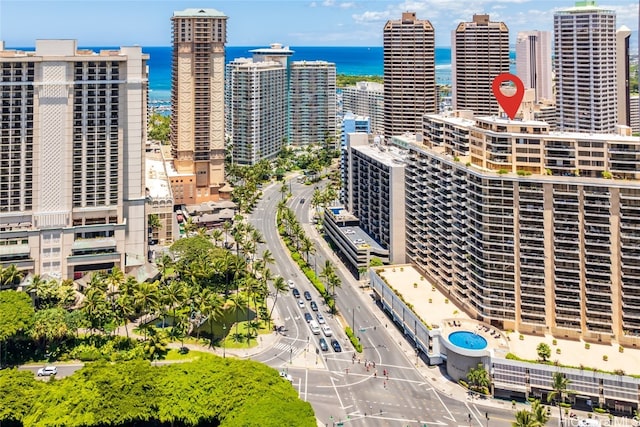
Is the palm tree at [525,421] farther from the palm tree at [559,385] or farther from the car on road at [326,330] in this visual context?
the car on road at [326,330]

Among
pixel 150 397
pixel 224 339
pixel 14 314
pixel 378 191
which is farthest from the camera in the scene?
pixel 378 191

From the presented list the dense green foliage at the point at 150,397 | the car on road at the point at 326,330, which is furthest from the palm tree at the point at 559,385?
the car on road at the point at 326,330

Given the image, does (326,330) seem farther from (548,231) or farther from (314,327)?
(548,231)

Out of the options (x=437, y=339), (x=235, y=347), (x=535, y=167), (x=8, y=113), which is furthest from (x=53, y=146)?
(x=535, y=167)

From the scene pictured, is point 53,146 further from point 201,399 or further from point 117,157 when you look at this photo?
point 201,399

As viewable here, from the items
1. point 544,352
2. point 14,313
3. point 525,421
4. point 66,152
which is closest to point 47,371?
point 14,313
